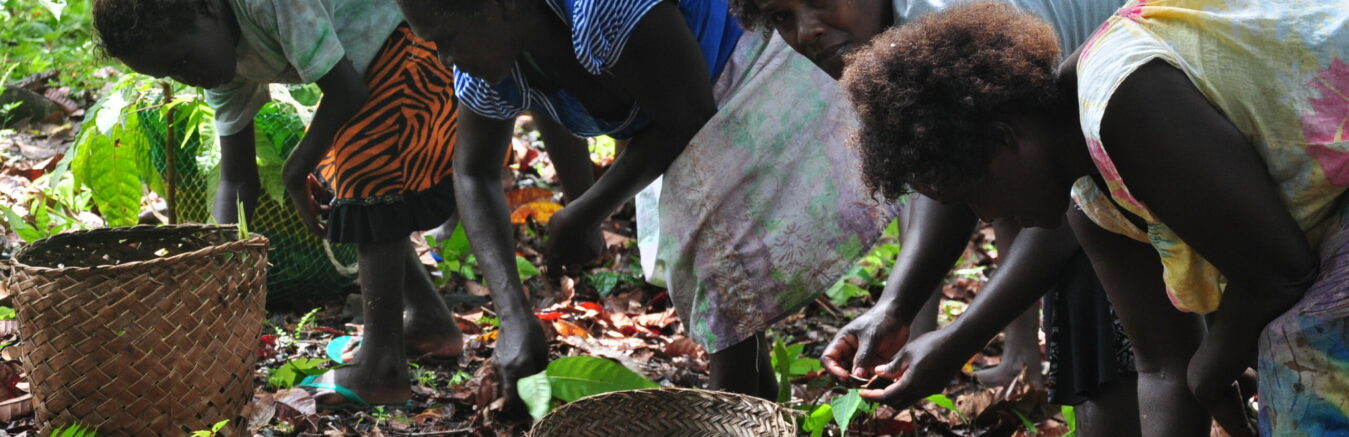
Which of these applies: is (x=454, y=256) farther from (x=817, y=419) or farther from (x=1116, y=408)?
(x=1116, y=408)

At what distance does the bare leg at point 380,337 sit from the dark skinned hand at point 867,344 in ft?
4.40

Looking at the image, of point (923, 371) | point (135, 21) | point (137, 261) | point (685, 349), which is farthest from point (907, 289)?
point (135, 21)

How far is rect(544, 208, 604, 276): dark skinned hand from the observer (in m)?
2.80

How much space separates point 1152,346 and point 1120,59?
79 cm

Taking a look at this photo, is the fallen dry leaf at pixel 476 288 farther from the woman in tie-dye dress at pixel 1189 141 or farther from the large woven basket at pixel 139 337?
the woman in tie-dye dress at pixel 1189 141

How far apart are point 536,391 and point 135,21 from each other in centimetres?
134

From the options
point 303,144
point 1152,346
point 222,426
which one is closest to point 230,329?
point 222,426

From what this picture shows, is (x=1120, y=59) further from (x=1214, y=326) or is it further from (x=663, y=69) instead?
(x=663, y=69)

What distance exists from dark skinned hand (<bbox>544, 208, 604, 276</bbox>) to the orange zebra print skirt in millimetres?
648

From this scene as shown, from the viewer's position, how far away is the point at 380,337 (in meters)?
3.40

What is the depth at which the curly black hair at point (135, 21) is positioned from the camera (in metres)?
3.00

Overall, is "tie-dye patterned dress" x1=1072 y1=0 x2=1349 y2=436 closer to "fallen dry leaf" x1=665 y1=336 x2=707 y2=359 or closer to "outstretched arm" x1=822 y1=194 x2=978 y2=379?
"outstretched arm" x1=822 y1=194 x2=978 y2=379

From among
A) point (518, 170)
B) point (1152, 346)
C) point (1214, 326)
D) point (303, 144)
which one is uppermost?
point (303, 144)

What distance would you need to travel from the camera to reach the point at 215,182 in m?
3.69
